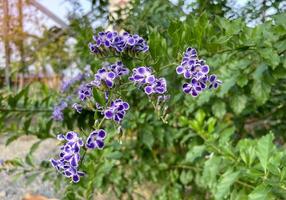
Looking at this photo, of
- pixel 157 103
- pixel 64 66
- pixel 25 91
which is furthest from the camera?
pixel 64 66

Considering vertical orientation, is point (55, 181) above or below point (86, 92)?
below

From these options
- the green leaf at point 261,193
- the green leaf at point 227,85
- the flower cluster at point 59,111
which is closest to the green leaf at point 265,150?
the green leaf at point 261,193

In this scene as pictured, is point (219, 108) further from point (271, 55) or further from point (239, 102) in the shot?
point (271, 55)

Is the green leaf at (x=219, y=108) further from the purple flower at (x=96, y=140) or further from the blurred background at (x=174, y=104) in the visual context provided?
the purple flower at (x=96, y=140)

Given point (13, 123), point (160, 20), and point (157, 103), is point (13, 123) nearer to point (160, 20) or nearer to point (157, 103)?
point (160, 20)

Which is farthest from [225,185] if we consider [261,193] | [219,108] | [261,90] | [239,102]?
[219,108]

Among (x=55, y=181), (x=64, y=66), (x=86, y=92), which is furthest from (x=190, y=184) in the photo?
(x=64, y=66)

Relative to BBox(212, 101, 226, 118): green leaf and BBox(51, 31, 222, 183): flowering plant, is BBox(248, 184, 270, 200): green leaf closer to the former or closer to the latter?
BBox(51, 31, 222, 183): flowering plant
